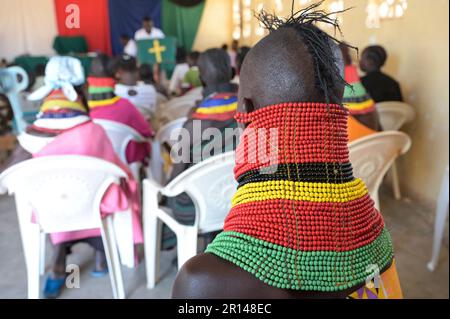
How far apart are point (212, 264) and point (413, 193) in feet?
9.31

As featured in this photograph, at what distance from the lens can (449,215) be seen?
2629 mm

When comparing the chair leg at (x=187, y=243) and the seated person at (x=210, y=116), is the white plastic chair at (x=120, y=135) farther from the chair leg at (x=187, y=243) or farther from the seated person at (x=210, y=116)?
the chair leg at (x=187, y=243)

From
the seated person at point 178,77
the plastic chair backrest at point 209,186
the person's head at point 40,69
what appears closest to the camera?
the person's head at point 40,69

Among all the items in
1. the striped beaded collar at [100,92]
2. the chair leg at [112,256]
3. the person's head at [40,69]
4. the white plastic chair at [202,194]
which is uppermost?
the person's head at [40,69]

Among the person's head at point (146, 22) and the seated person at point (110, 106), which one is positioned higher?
the person's head at point (146, 22)

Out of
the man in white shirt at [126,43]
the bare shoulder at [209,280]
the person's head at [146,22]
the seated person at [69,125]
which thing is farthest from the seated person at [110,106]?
the bare shoulder at [209,280]

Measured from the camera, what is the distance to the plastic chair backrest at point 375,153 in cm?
169

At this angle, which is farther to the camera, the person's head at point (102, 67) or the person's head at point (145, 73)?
A: the person's head at point (145, 73)

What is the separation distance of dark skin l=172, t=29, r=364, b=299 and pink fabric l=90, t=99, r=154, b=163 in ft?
5.85

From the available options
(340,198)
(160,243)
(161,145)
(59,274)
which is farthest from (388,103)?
(340,198)

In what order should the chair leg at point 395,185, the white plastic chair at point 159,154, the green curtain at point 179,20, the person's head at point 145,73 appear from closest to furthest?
the white plastic chair at point 159,154, the chair leg at point 395,185, the green curtain at point 179,20, the person's head at point 145,73

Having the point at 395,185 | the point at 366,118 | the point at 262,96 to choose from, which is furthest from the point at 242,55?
the point at 395,185

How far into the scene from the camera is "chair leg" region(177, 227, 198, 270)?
67.9 inches

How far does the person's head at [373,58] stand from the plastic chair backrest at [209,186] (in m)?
1.89
